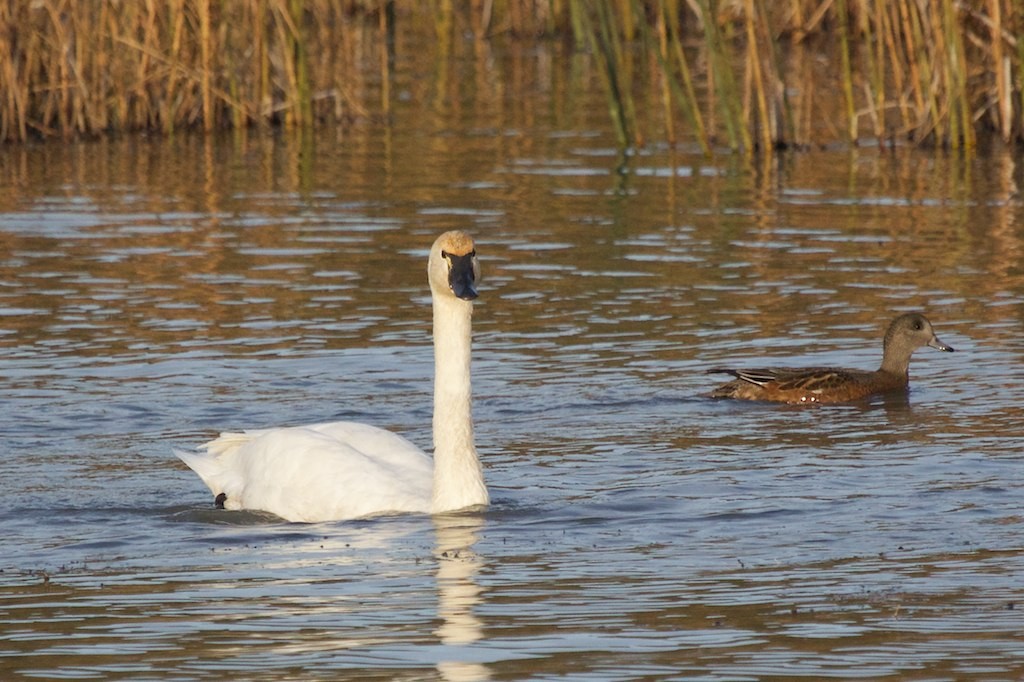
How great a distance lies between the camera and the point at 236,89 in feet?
70.6

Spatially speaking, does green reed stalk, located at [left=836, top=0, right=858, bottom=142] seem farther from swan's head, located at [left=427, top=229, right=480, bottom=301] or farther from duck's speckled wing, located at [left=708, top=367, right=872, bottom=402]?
swan's head, located at [left=427, top=229, right=480, bottom=301]

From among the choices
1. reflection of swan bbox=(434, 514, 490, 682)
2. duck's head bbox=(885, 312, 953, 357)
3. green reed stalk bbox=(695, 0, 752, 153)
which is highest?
green reed stalk bbox=(695, 0, 752, 153)

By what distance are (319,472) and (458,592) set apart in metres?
1.84

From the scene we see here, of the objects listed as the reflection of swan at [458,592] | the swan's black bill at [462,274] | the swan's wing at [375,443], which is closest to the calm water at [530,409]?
the reflection of swan at [458,592]

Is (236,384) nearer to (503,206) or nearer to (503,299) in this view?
(503,299)

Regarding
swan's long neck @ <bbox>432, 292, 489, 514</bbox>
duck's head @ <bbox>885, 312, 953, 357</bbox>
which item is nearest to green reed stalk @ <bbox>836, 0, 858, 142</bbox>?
duck's head @ <bbox>885, 312, 953, 357</bbox>

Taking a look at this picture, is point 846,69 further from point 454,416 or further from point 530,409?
point 454,416

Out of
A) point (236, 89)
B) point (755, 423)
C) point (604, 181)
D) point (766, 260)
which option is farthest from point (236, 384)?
point (236, 89)

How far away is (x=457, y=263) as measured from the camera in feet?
27.4

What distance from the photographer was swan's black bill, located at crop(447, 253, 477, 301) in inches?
327

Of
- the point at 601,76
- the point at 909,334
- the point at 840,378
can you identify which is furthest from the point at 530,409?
the point at 601,76

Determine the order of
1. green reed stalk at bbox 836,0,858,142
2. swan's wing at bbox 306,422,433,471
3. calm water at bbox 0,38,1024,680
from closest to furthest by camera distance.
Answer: calm water at bbox 0,38,1024,680, swan's wing at bbox 306,422,433,471, green reed stalk at bbox 836,0,858,142

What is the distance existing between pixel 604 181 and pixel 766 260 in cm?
411

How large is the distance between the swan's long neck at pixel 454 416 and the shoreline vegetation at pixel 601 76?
10.1 metres
